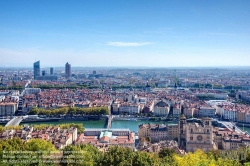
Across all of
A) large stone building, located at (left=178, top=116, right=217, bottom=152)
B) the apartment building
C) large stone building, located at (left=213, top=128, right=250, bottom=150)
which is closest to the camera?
large stone building, located at (left=178, top=116, right=217, bottom=152)

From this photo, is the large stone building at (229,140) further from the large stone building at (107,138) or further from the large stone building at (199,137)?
the large stone building at (107,138)

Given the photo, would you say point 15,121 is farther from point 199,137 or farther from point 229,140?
point 229,140

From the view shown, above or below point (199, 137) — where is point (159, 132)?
below

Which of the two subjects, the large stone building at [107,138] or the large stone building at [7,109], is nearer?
the large stone building at [107,138]

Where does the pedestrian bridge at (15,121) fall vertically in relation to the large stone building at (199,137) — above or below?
below

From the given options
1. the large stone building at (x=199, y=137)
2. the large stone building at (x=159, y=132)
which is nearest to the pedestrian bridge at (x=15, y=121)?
the large stone building at (x=159, y=132)

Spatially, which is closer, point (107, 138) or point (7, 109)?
point (107, 138)

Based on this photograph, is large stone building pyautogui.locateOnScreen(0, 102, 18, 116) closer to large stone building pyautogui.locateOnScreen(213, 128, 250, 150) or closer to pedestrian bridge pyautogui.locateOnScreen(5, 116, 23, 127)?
pedestrian bridge pyautogui.locateOnScreen(5, 116, 23, 127)

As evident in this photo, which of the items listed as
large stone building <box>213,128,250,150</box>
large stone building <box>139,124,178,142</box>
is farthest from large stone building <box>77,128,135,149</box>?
large stone building <box>213,128,250,150</box>

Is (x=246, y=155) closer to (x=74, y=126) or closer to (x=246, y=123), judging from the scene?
(x=74, y=126)

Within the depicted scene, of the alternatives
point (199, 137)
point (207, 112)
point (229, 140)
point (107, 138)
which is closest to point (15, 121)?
point (107, 138)

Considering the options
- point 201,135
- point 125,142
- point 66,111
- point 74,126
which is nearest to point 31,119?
point 66,111
